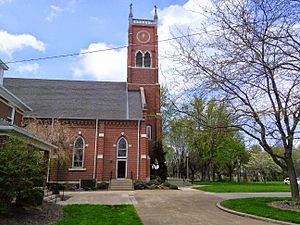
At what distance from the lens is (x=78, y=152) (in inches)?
1125

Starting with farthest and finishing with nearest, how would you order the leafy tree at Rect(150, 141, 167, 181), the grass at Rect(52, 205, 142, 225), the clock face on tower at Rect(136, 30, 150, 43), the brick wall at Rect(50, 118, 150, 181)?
the clock face on tower at Rect(136, 30, 150, 43) < the leafy tree at Rect(150, 141, 167, 181) < the brick wall at Rect(50, 118, 150, 181) < the grass at Rect(52, 205, 142, 225)

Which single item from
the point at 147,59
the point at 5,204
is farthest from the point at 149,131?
the point at 5,204

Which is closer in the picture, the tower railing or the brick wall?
the brick wall

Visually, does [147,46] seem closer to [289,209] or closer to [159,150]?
[159,150]

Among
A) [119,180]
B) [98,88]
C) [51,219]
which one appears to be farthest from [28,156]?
[98,88]

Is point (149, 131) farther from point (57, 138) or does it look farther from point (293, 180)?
point (293, 180)

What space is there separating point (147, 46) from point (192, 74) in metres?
25.5

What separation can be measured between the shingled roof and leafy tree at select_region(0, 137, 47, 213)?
1931cm

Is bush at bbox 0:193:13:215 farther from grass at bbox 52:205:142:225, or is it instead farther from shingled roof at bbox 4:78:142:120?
shingled roof at bbox 4:78:142:120

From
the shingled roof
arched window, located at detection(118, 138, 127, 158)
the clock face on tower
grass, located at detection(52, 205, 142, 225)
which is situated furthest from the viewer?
the clock face on tower

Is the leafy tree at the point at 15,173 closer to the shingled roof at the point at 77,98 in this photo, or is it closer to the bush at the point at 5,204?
the bush at the point at 5,204

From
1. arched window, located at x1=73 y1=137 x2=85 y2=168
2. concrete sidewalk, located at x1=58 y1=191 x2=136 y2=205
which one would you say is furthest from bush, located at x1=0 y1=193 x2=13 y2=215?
arched window, located at x1=73 y1=137 x2=85 y2=168

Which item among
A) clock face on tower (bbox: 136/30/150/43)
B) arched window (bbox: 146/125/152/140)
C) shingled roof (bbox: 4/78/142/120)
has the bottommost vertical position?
arched window (bbox: 146/125/152/140)

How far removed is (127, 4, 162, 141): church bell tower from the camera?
3394 cm
